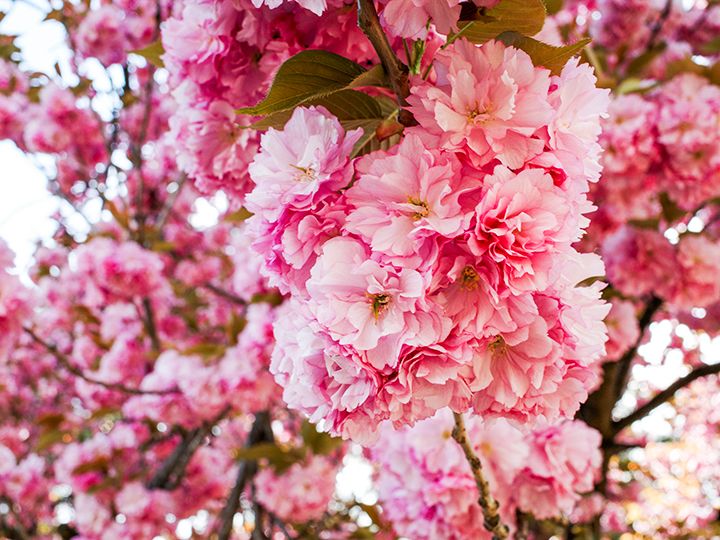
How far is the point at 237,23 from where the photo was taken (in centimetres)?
72

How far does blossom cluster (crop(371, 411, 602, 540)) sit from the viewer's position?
1114mm

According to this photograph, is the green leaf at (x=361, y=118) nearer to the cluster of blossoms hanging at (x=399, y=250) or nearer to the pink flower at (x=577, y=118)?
the cluster of blossoms hanging at (x=399, y=250)

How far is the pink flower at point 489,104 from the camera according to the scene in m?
0.51

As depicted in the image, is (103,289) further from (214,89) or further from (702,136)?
(702,136)

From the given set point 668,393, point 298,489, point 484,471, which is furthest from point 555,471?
point 298,489

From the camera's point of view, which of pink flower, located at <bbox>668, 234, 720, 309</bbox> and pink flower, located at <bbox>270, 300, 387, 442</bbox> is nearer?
pink flower, located at <bbox>270, 300, 387, 442</bbox>

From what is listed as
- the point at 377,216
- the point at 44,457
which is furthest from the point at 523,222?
the point at 44,457

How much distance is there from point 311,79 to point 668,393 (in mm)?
1914

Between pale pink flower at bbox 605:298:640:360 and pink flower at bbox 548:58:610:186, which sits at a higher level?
pink flower at bbox 548:58:610:186

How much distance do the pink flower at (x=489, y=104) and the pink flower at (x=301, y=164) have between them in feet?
0.25

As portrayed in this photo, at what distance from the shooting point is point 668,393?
2.08m

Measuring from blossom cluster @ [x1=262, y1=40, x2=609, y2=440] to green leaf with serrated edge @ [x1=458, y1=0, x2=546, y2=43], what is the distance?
49mm

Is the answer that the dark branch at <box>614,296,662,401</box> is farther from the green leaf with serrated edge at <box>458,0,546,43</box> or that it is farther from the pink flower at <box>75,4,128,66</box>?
the pink flower at <box>75,4,128,66</box>

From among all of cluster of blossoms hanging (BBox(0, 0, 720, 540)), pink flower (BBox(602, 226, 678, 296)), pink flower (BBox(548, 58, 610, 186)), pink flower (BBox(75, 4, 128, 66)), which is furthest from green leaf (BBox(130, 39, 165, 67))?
pink flower (BBox(75, 4, 128, 66))
